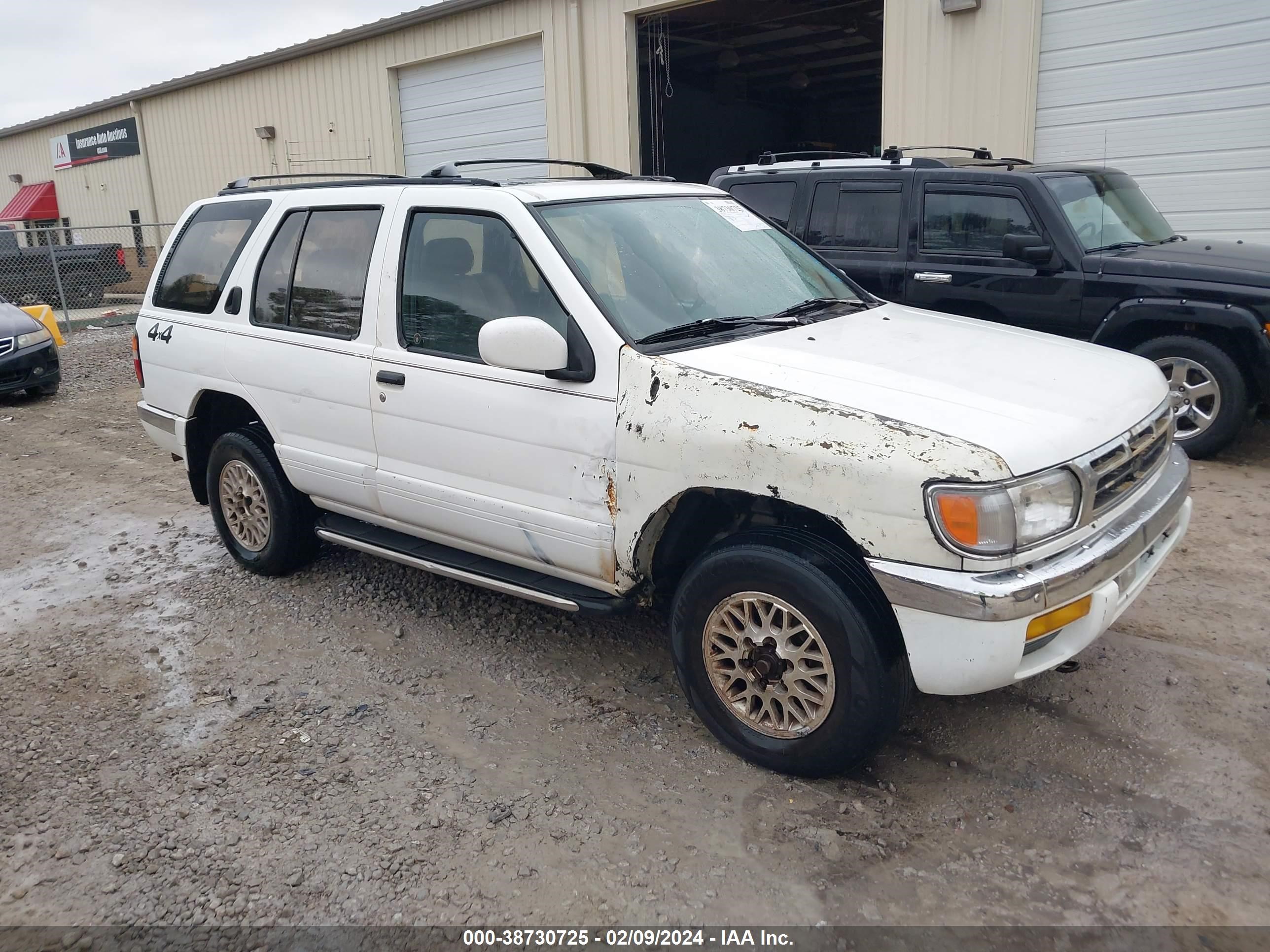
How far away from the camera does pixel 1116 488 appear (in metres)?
3.26

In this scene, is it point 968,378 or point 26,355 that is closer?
point 968,378

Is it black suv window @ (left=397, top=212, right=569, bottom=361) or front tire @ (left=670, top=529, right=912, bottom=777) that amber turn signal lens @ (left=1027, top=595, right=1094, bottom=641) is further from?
black suv window @ (left=397, top=212, right=569, bottom=361)

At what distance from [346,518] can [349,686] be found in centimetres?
105

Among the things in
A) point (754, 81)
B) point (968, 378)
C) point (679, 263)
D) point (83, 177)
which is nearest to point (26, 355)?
point (679, 263)

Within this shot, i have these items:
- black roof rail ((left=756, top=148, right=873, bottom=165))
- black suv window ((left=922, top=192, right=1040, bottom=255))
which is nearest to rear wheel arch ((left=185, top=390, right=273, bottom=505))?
black roof rail ((left=756, top=148, right=873, bottom=165))

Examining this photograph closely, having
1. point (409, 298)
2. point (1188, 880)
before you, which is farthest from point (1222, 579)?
point (409, 298)

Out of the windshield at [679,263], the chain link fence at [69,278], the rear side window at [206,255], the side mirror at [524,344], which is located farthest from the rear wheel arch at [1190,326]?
the chain link fence at [69,278]

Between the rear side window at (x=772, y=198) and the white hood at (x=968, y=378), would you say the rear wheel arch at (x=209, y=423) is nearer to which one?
the white hood at (x=968, y=378)

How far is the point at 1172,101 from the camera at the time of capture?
912 centimetres

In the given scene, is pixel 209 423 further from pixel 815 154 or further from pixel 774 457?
pixel 815 154

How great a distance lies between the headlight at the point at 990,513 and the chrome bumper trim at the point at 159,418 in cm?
434

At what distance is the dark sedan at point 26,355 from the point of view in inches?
422

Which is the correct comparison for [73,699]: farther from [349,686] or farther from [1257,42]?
[1257,42]

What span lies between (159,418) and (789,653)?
408cm
